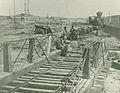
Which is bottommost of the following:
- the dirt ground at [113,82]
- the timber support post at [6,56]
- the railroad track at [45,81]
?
the dirt ground at [113,82]

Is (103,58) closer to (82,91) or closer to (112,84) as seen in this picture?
(112,84)

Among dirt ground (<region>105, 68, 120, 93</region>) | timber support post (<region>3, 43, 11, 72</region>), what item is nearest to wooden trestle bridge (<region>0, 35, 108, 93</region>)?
timber support post (<region>3, 43, 11, 72</region>)

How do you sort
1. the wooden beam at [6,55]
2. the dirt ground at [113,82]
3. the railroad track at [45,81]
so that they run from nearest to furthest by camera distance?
the railroad track at [45,81] → the wooden beam at [6,55] → the dirt ground at [113,82]

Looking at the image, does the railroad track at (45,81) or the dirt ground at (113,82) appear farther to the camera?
the dirt ground at (113,82)

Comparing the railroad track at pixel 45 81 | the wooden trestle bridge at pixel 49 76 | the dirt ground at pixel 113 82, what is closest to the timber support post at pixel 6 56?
the wooden trestle bridge at pixel 49 76

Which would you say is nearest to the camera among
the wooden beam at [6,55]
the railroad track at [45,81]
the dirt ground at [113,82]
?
the railroad track at [45,81]

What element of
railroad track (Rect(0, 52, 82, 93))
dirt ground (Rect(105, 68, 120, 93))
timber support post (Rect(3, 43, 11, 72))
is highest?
timber support post (Rect(3, 43, 11, 72))

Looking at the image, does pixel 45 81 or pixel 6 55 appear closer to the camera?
pixel 6 55

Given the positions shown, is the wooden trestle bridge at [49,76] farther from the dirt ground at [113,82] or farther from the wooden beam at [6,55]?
the dirt ground at [113,82]

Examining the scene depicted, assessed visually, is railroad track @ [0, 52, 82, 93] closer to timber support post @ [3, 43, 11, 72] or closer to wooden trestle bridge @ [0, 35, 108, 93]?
wooden trestle bridge @ [0, 35, 108, 93]

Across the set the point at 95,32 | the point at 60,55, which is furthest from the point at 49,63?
the point at 95,32

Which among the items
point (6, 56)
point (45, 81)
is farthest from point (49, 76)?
point (6, 56)

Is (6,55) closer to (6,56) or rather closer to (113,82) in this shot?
(6,56)

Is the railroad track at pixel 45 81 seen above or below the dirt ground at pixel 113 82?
above
